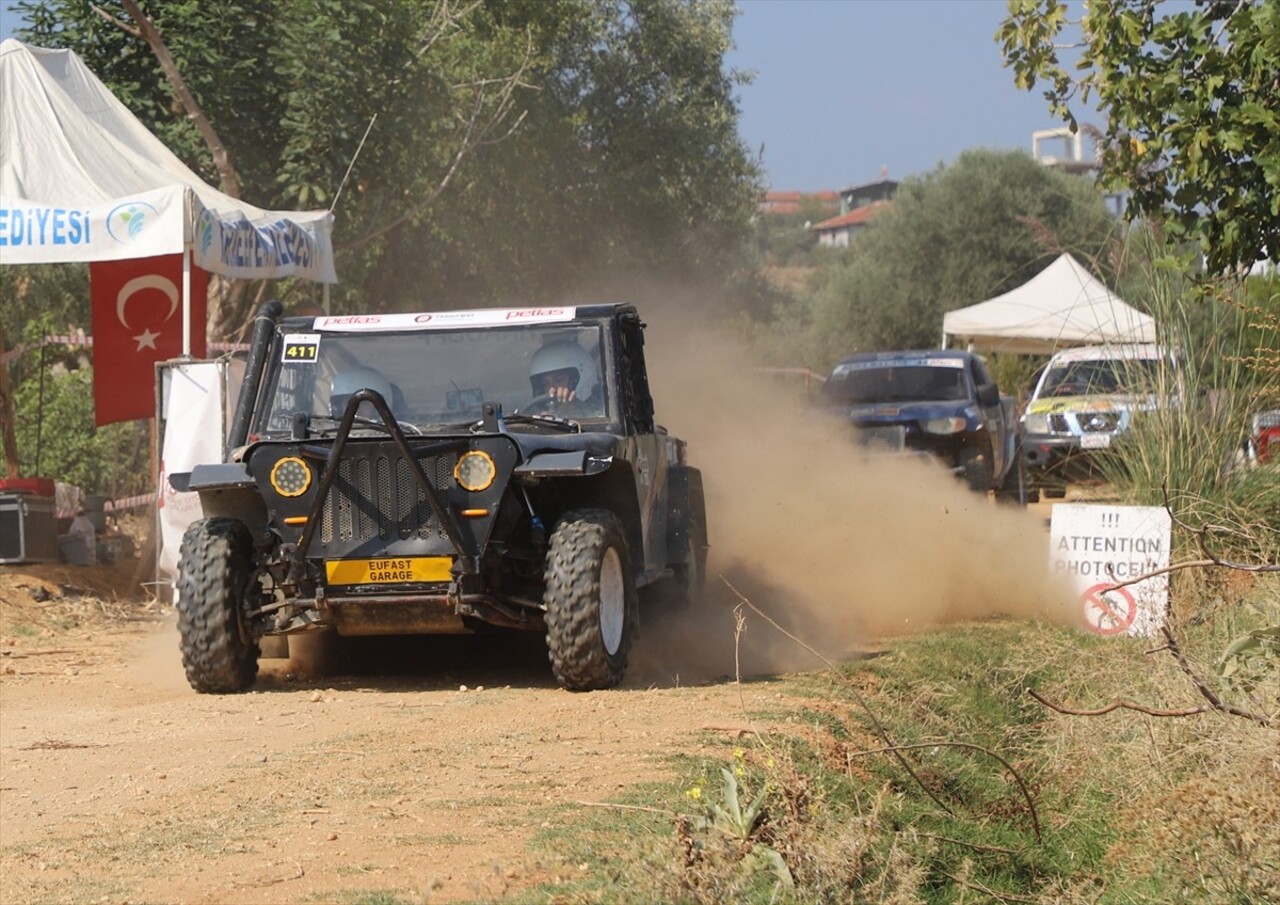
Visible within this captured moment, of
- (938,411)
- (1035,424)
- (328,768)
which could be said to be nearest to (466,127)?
(1035,424)

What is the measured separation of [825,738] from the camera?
21.8ft

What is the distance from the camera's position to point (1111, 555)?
33.3 ft

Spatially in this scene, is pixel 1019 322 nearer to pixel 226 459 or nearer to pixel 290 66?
pixel 290 66

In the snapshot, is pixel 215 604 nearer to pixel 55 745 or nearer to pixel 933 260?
pixel 55 745

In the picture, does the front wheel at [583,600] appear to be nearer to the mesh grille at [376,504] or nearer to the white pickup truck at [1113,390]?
the mesh grille at [376,504]

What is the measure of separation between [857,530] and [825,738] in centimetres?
662

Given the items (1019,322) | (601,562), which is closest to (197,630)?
(601,562)

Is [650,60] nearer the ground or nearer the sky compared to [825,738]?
nearer the sky

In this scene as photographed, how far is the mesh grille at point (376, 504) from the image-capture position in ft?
26.2

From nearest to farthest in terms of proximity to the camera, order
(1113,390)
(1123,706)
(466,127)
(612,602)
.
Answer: (1123,706), (612,602), (1113,390), (466,127)

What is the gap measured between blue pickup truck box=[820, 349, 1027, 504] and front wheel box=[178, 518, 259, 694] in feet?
27.3

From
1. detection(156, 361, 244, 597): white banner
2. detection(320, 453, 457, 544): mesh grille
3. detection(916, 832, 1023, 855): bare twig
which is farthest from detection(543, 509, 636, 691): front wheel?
detection(156, 361, 244, 597): white banner

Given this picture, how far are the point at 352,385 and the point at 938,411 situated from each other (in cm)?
810

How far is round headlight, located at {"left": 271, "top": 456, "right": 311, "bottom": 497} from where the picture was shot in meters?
8.01
